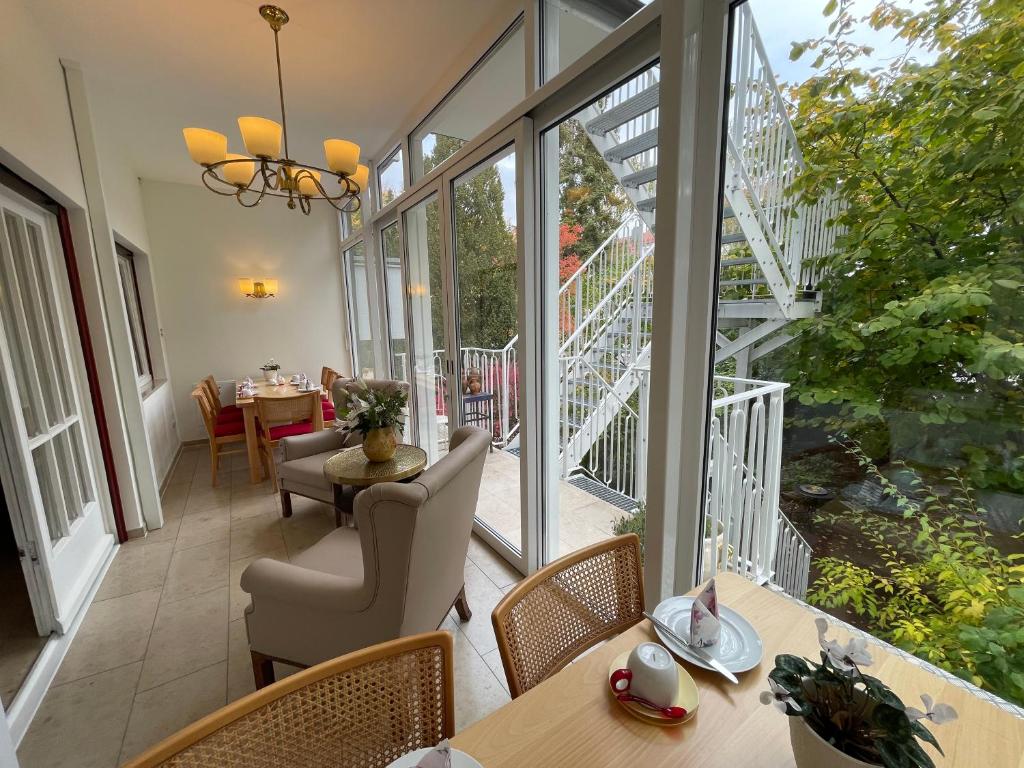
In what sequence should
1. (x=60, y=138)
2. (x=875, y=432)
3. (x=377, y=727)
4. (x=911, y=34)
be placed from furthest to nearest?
1. (x=60, y=138)
2. (x=875, y=432)
3. (x=911, y=34)
4. (x=377, y=727)

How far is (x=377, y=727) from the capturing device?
0.78m

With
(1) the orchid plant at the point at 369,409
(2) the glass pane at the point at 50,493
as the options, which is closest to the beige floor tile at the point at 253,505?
(2) the glass pane at the point at 50,493

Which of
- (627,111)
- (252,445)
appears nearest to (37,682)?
(252,445)

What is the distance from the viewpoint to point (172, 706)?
166cm

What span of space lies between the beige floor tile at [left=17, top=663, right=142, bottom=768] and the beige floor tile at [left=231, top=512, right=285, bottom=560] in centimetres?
92

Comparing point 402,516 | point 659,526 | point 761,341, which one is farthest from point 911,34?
point 402,516

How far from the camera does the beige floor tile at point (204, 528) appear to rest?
2891 mm

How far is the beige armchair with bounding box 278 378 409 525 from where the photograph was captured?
9.39ft

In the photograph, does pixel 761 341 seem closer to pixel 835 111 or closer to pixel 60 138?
pixel 835 111

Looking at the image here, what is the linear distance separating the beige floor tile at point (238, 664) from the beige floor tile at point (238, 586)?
0.09 m

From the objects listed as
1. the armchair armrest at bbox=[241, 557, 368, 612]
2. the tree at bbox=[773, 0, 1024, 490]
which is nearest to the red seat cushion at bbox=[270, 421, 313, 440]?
the armchair armrest at bbox=[241, 557, 368, 612]

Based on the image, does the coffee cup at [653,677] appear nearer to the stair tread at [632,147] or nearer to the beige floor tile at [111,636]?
the stair tread at [632,147]

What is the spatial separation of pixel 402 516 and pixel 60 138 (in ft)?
9.94

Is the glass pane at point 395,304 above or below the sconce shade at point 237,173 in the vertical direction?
below
